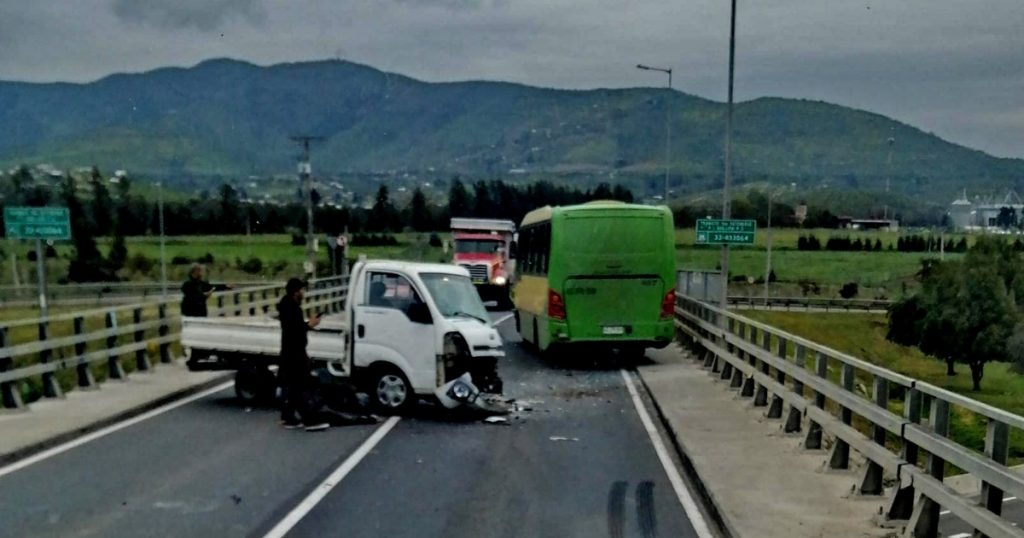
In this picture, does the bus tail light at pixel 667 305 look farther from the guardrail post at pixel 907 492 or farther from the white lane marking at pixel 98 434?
the guardrail post at pixel 907 492

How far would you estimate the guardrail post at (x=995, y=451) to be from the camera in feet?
23.4

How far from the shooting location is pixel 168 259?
318ft

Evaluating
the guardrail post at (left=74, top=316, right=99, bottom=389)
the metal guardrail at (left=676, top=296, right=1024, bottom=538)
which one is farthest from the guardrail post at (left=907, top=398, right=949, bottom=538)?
the guardrail post at (left=74, top=316, right=99, bottom=389)

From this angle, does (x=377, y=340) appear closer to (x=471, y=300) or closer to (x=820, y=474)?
(x=471, y=300)

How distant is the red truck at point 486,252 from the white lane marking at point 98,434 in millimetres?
26449

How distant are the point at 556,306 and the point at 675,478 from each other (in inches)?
460

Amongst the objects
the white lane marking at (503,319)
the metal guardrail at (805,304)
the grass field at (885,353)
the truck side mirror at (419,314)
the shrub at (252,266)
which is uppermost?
the truck side mirror at (419,314)

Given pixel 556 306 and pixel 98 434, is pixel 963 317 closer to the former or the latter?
pixel 556 306

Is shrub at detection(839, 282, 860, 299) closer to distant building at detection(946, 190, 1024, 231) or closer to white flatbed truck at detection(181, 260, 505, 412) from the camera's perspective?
distant building at detection(946, 190, 1024, 231)

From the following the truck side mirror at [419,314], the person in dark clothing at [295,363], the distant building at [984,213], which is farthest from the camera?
the distant building at [984,213]

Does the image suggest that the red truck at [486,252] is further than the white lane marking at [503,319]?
Yes

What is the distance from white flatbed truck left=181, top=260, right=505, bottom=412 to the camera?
612 inches

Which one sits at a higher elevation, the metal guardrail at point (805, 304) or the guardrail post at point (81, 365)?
the guardrail post at point (81, 365)

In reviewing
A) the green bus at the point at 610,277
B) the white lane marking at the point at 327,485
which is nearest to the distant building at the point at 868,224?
the green bus at the point at 610,277
